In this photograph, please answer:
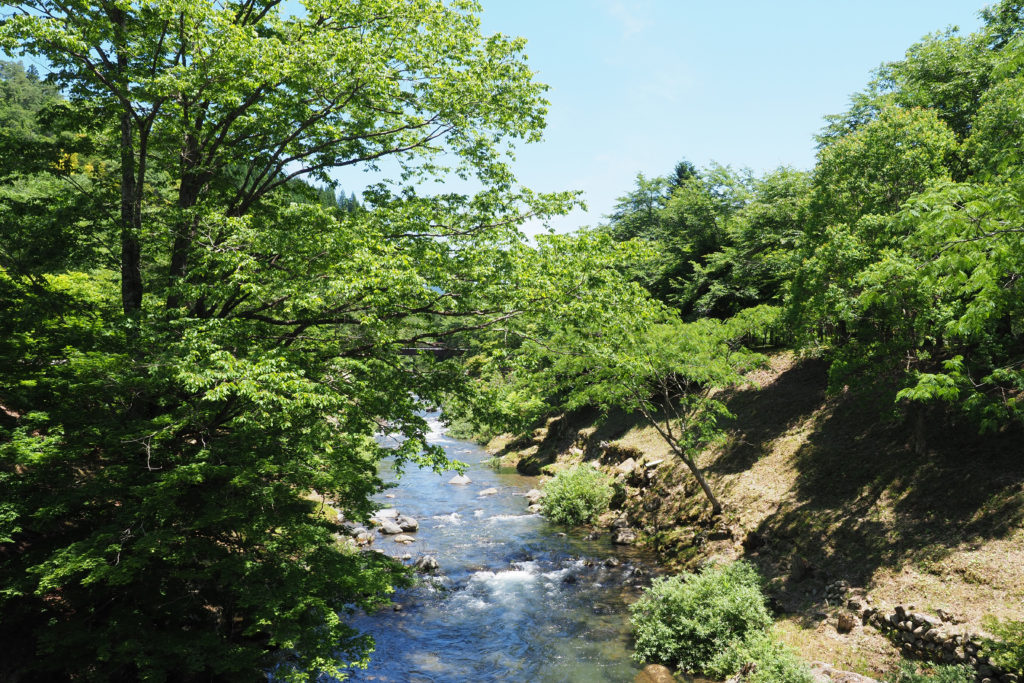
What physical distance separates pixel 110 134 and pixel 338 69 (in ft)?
17.1

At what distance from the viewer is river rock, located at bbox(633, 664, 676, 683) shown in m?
10.9

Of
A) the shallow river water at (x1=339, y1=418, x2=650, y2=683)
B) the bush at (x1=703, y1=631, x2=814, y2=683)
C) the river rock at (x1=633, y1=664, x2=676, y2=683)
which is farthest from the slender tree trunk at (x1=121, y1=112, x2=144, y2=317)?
the bush at (x1=703, y1=631, x2=814, y2=683)

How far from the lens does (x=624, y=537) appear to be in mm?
19188

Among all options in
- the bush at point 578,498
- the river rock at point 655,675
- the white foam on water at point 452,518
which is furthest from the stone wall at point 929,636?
the white foam on water at point 452,518

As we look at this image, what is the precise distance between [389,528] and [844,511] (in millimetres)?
15353

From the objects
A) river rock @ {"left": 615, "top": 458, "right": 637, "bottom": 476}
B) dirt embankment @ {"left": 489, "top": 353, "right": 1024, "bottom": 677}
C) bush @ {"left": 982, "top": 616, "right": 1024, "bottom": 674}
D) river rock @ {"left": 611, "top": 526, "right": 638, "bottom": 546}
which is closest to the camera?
bush @ {"left": 982, "top": 616, "right": 1024, "bottom": 674}

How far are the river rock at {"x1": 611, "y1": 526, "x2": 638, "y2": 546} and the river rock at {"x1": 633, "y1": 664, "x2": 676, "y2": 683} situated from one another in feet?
25.0

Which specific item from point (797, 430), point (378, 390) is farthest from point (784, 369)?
point (378, 390)

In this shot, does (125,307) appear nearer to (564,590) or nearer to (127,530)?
(127,530)

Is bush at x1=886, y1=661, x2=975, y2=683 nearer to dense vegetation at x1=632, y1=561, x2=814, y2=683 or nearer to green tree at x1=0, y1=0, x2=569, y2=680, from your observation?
dense vegetation at x1=632, y1=561, x2=814, y2=683

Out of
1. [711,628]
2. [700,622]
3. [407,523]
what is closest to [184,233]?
[700,622]

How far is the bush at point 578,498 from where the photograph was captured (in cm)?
2177

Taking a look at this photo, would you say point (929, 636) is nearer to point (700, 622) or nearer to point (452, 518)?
point (700, 622)

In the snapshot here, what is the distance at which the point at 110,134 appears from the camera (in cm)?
1072
